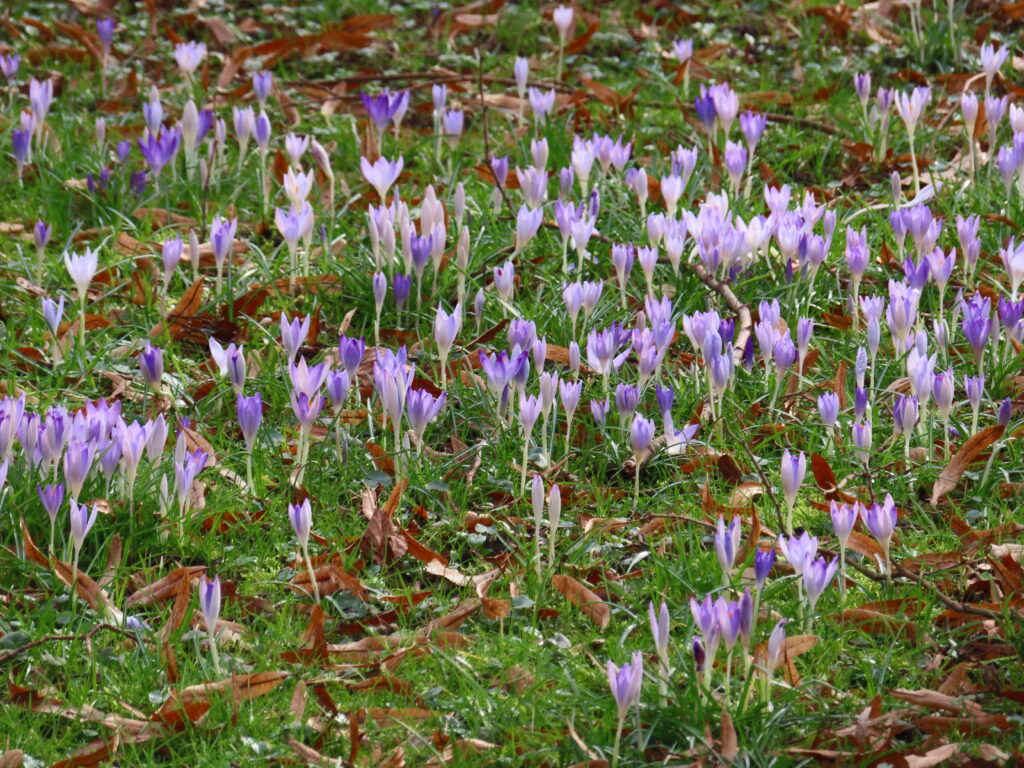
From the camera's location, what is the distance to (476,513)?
3381 millimetres

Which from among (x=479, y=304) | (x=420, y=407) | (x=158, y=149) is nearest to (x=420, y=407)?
(x=420, y=407)

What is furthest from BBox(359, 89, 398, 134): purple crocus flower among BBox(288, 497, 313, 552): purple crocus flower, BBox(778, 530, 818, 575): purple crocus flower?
BBox(778, 530, 818, 575): purple crocus flower

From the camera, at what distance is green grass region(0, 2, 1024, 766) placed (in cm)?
259

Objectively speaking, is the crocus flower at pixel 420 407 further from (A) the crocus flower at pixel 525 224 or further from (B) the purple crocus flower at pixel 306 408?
(A) the crocus flower at pixel 525 224

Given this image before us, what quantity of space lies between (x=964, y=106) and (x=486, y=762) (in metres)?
3.20

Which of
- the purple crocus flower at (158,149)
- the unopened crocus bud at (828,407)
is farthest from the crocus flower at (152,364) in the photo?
the unopened crocus bud at (828,407)

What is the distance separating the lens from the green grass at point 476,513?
2.59 meters

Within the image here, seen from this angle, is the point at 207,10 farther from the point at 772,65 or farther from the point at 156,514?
the point at 156,514

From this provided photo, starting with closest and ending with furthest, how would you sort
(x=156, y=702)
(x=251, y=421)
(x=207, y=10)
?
(x=156, y=702)
(x=251, y=421)
(x=207, y=10)

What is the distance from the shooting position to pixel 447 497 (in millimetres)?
3379

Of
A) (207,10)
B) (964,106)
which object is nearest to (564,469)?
(964,106)

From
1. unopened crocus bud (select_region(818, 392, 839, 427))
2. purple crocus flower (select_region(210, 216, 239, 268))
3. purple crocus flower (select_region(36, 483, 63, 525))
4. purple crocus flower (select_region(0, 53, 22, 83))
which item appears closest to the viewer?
purple crocus flower (select_region(36, 483, 63, 525))

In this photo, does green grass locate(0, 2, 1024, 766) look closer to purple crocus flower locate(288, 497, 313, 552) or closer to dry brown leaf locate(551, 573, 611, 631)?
dry brown leaf locate(551, 573, 611, 631)

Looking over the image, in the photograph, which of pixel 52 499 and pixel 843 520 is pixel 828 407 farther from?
pixel 52 499
